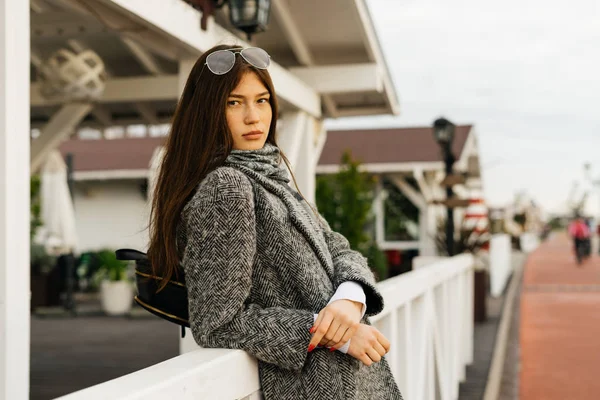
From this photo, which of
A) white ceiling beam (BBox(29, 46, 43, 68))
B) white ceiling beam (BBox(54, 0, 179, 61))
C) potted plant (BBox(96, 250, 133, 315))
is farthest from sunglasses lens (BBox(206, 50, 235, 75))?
potted plant (BBox(96, 250, 133, 315))

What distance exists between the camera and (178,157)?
75.6 inches

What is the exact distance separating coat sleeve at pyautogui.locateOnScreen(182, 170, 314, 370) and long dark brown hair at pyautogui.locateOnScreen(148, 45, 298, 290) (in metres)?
0.09

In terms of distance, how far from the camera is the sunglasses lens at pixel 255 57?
6.30ft

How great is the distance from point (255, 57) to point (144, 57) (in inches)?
194

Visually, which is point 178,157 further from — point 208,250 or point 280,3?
point 280,3

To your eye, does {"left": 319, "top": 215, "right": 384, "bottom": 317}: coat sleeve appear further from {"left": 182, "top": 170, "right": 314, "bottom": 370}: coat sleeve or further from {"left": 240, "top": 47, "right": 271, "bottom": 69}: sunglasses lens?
{"left": 240, "top": 47, "right": 271, "bottom": 69}: sunglasses lens

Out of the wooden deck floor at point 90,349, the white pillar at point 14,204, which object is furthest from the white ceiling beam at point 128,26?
the wooden deck floor at point 90,349

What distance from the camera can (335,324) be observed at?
180 cm

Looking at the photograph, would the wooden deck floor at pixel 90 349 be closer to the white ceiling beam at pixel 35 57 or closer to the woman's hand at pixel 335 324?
the white ceiling beam at pixel 35 57

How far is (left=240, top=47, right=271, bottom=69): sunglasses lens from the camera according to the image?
1.92 metres

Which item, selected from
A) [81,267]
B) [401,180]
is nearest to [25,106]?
[81,267]

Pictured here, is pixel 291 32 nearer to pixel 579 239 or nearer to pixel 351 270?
pixel 351 270

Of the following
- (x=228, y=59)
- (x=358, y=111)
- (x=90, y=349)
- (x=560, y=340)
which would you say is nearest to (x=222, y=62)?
(x=228, y=59)

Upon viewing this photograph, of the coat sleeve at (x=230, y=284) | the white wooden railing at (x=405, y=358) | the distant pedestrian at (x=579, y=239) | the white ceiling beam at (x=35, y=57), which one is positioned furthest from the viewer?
the distant pedestrian at (x=579, y=239)
